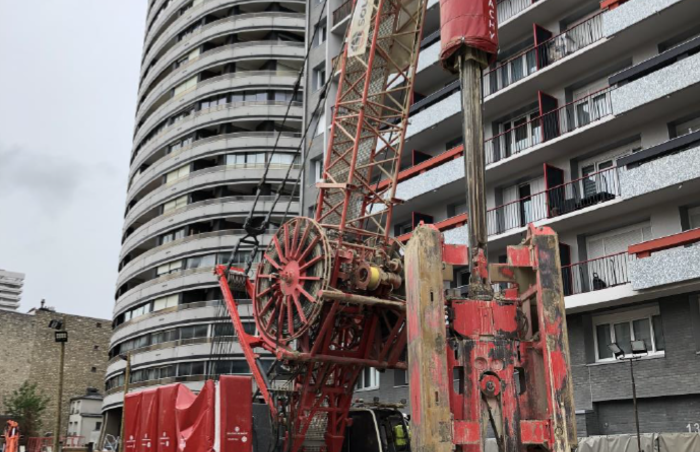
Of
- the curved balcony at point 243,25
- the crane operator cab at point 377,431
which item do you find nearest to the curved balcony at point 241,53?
the curved balcony at point 243,25

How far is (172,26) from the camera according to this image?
65.6 metres

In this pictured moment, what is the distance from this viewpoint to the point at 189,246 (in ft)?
183

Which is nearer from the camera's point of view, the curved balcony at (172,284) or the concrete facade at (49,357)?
the curved balcony at (172,284)

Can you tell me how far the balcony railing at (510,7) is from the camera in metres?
31.7

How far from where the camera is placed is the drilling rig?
746cm

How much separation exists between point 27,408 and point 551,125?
56370 mm

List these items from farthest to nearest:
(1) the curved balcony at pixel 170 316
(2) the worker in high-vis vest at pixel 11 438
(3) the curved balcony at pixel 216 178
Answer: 1. (3) the curved balcony at pixel 216 178
2. (1) the curved balcony at pixel 170 316
3. (2) the worker in high-vis vest at pixel 11 438

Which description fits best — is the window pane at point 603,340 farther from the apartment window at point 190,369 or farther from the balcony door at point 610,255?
the apartment window at point 190,369

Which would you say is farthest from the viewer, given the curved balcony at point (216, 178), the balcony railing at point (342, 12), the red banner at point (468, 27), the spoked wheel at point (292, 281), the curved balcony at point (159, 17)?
the curved balcony at point (159, 17)

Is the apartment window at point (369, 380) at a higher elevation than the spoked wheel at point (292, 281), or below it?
below

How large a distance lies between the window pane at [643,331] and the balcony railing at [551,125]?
7.42m

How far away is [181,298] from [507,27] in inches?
1331

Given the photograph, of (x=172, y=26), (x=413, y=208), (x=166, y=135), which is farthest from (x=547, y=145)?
(x=172, y=26)

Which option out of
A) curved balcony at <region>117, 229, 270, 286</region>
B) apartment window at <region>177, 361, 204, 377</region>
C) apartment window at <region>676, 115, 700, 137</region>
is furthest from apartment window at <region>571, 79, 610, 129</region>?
apartment window at <region>177, 361, 204, 377</region>
